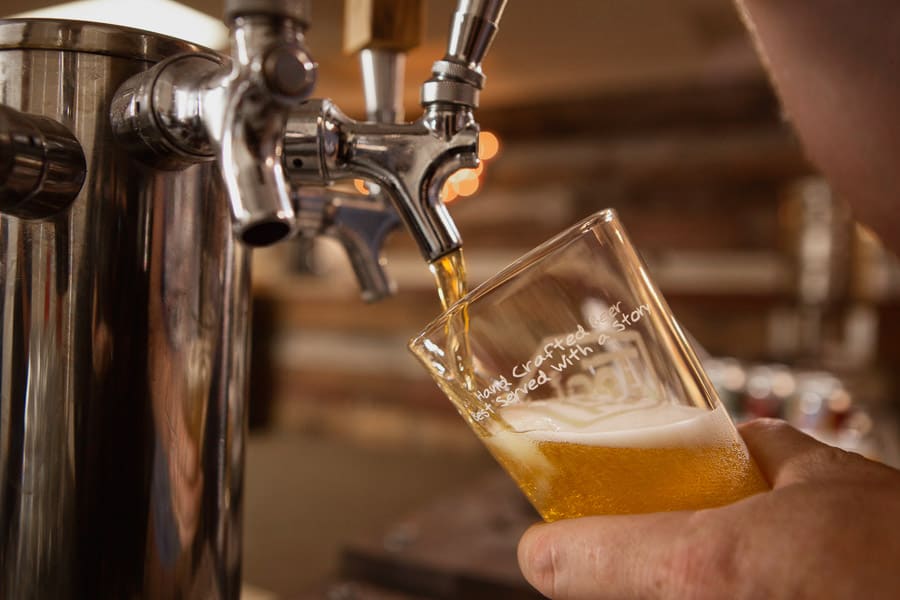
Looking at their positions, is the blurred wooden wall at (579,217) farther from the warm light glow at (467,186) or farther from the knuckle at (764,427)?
the knuckle at (764,427)

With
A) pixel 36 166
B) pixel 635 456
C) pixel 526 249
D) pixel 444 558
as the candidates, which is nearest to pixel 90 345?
pixel 36 166

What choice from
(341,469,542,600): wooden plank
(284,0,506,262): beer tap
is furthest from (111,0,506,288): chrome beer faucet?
(341,469,542,600): wooden plank

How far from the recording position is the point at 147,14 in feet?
2.10

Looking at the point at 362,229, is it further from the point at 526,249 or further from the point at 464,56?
the point at 526,249

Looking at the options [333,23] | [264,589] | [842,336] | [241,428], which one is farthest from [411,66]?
[842,336]

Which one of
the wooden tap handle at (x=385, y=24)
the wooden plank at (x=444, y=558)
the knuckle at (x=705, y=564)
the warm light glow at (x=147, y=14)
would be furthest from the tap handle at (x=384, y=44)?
the wooden plank at (x=444, y=558)

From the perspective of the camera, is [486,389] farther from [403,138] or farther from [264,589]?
[264,589]

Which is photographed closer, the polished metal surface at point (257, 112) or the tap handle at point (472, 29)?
the polished metal surface at point (257, 112)

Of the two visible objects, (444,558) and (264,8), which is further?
(444,558)

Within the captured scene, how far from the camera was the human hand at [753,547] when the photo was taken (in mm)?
349

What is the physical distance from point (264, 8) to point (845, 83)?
1.51ft

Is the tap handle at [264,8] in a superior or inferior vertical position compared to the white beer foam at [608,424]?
superior

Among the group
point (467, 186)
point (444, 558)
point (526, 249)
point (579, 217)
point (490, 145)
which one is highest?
point (490, 145)

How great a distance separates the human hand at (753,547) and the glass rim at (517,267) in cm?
13
